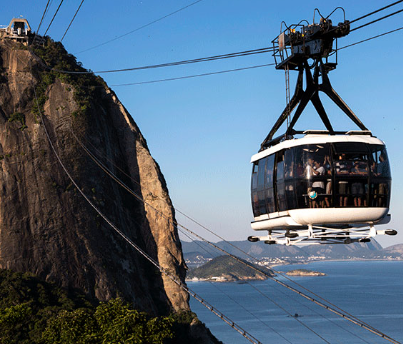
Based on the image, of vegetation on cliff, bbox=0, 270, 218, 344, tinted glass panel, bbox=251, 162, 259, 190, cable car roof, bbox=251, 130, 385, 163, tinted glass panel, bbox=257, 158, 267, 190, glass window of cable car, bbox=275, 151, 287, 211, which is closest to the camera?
cable car roof, bbox=251, 130, 385, 163

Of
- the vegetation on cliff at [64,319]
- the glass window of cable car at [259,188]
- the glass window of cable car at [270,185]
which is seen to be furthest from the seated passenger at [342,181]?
the vegetation on cliff at [64,319]

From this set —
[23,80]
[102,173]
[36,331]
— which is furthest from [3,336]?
[23,80]

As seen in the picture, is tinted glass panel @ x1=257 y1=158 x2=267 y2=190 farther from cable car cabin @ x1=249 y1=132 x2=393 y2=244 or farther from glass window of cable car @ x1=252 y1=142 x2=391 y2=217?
glass window of cable car @ x1=252 y1=142 x2=391 y2=217

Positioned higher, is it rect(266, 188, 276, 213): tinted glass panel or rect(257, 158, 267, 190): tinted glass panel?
rect(257, 158, 267, 190): tinted glass panel

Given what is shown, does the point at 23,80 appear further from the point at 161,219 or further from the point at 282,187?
the point at 282,187

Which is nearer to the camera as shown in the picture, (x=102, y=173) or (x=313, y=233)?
(x=313, y=233)

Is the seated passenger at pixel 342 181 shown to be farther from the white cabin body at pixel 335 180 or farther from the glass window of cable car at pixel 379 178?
the glass window of cable car at pixel 379 178

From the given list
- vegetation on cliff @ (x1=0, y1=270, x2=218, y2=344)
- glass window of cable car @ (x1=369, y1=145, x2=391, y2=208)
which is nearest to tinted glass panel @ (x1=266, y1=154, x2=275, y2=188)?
glass window of cable car @ (x1=369, y1=145, x2=391, y2=208)

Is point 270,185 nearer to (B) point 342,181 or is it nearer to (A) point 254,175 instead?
(A) point 254,175
